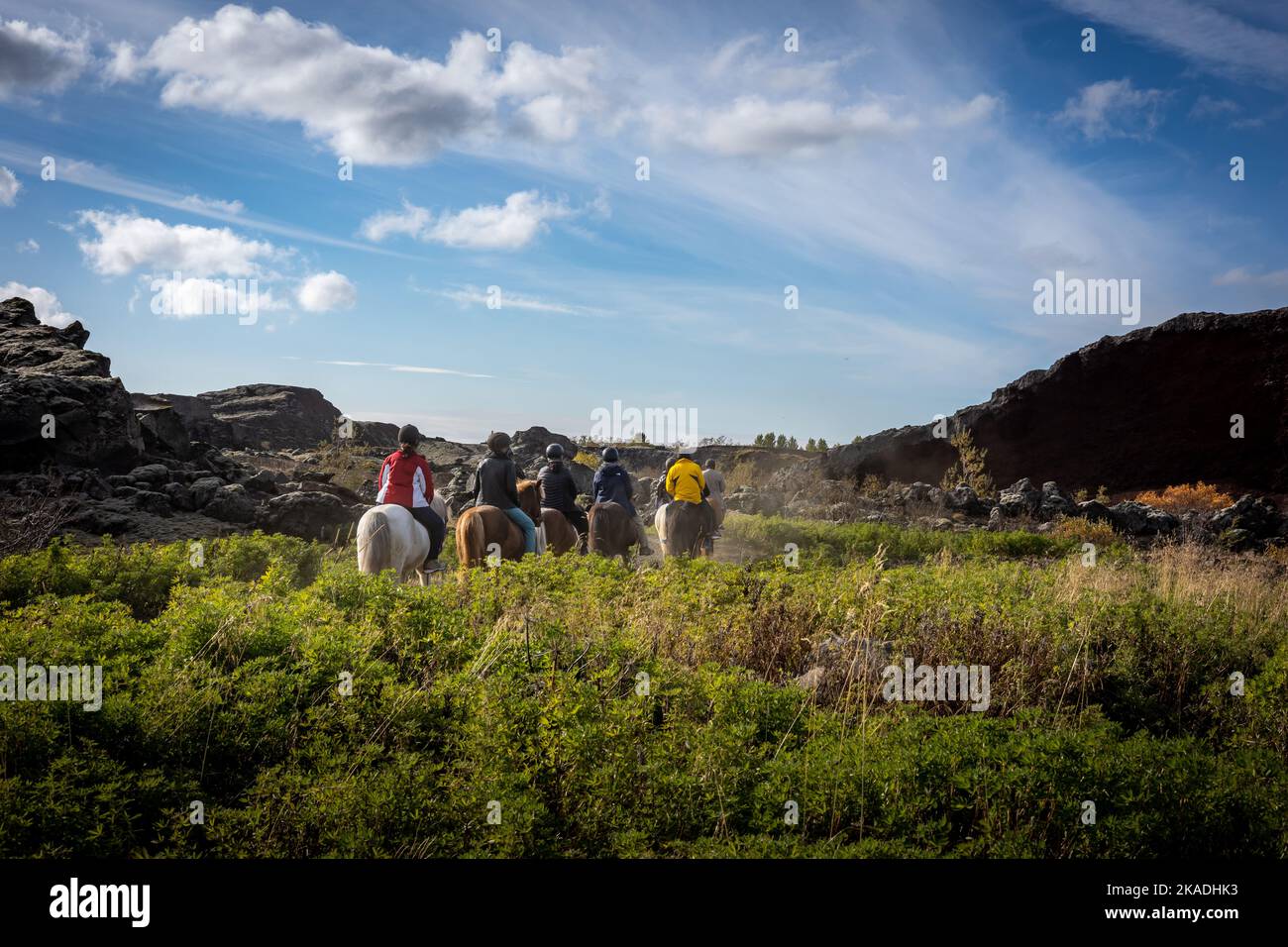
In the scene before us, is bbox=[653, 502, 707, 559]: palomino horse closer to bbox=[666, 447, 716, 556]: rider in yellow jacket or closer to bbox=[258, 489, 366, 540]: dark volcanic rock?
bbox=[666, 447, 716, 556]: rider in yellow jacket

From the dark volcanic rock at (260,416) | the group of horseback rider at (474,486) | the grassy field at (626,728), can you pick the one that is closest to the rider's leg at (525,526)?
the group of horseback rider at (474,486)

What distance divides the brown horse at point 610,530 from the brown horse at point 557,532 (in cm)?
37

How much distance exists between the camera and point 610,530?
13.9m

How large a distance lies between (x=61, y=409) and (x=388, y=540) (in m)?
12.2

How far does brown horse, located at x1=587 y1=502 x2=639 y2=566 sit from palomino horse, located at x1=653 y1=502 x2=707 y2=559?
64 cm

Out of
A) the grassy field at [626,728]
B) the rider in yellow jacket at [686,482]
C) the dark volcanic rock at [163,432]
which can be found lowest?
the grassy field at [626,728]

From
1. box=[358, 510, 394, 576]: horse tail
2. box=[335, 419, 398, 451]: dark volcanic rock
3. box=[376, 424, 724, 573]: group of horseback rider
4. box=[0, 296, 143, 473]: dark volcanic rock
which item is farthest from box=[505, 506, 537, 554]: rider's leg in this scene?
box=[335, 419, 398, 451]: dark volcanic rock

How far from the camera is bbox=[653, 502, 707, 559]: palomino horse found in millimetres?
14391

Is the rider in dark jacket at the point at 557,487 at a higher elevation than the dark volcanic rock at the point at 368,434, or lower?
lower

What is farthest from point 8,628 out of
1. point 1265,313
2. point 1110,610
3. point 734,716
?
point 1265,313

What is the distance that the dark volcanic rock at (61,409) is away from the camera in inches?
715

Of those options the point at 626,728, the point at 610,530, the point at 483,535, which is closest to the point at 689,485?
the point at 610,530

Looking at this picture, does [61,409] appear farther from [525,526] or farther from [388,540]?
[525,526]

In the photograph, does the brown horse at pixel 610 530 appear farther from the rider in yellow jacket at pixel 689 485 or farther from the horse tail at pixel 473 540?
the horse tail at pixel 473 540
